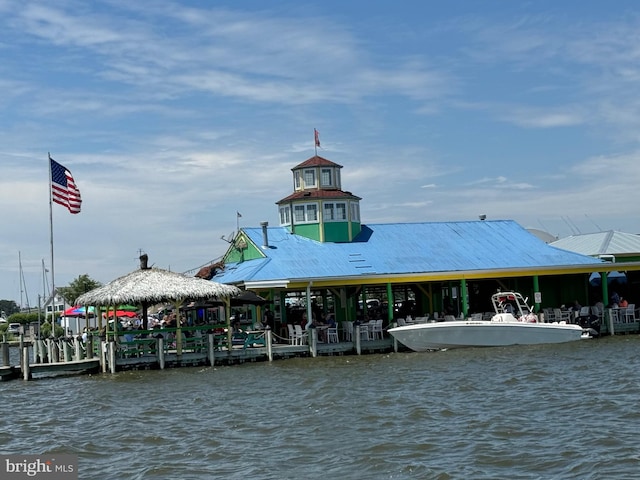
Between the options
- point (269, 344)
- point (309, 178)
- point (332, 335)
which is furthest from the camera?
point (309, 178)

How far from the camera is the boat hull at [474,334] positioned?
30.8m

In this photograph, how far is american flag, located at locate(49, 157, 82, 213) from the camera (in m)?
33.0

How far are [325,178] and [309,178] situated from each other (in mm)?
702

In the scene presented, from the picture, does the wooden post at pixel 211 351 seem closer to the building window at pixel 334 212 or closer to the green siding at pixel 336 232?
the green siding at pixel 336 232

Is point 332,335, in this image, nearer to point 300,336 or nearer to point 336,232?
point 300,336

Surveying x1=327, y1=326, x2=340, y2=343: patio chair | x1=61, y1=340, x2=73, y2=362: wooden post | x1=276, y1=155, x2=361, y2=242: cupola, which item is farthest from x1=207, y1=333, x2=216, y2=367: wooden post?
x1=276, y1=155, x2=361, y2=242: cupola

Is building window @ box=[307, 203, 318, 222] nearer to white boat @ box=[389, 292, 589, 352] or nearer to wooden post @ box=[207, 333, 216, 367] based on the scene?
white boat @ box=[389, 292, 589, 352]

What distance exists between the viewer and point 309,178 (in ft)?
131

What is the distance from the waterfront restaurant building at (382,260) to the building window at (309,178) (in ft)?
0.14

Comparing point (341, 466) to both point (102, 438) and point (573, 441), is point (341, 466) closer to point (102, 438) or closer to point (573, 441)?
point (573, 441)

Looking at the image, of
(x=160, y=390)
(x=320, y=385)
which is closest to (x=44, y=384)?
(x=160, y=390)

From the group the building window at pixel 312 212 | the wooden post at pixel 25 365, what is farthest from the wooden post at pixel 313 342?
the wooden post at pixel 25 365

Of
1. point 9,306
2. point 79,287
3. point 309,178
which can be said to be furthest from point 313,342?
point 9,306

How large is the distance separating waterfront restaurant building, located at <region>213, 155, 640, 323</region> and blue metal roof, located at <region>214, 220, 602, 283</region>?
0.04 m
